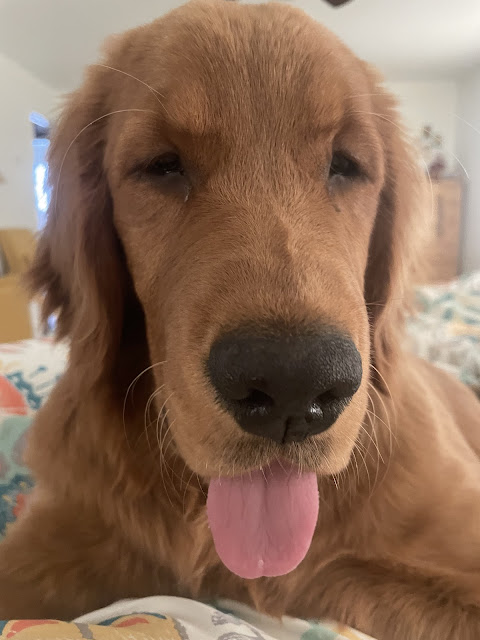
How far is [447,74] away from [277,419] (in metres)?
8.44

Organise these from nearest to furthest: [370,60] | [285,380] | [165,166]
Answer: [285,380] < [165,166] < [370,60]

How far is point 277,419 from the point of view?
667mm

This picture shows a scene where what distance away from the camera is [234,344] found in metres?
0.66

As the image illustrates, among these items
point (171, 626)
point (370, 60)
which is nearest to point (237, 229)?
point (171, 626)

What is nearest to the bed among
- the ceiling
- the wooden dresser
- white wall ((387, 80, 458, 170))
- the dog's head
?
the dog's head

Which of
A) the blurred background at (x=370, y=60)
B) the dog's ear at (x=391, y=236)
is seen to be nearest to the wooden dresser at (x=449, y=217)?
the blurred background at (x=370, y=60)

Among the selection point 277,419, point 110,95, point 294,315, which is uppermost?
point 110,95

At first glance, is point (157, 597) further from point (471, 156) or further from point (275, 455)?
point (471, 156)

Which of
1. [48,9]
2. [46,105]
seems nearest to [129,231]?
[48,9]

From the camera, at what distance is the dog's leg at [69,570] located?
3.60ft

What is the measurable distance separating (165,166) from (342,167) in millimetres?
320

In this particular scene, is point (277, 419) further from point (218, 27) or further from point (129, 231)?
point (218, 27)

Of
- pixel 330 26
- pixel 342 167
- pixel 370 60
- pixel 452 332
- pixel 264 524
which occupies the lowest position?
pixel 452 332

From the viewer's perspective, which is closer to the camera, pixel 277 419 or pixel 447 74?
pixel 277 419
